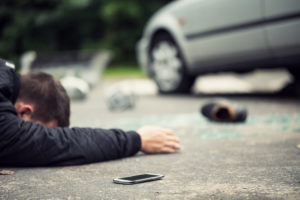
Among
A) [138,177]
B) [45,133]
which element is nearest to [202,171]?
[138,177]

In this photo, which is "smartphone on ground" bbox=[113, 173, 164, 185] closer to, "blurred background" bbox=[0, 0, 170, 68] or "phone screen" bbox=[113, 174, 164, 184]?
"phone screen" bbox=[113, 174, 164, 184]

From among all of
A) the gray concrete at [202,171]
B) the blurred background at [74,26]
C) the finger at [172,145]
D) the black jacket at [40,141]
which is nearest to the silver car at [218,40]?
the gray concrete at [202,171]

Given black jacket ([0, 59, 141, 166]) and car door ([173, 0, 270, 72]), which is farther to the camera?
car door ([173, 0, 270, 72])

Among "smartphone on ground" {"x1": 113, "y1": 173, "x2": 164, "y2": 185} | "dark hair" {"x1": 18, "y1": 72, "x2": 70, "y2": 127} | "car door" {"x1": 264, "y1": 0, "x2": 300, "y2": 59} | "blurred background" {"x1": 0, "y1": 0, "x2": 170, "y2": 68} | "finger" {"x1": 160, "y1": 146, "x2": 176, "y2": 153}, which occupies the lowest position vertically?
"smartphone on ground" {"x1": 113, "y1": 173, "x2": 164, "y2": 185}

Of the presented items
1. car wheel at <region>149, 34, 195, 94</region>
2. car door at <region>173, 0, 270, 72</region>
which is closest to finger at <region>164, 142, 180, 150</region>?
car door at <region>173, 0, 270, 72</region>

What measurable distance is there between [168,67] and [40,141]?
15.6ft

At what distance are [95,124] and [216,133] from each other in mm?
1213

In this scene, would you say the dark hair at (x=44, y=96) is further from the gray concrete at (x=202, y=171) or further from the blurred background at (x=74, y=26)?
the blurred background at (x=74, y=26)

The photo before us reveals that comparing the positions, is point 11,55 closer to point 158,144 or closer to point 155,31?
point 155,31

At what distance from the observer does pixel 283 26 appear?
5.38 metres

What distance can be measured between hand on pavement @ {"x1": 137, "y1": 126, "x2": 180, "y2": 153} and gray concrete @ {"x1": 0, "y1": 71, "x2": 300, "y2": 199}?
45mm

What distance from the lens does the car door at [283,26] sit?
5.26m

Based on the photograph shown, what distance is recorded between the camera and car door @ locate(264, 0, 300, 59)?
17.3 feet

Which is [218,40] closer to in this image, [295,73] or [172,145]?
[295,73]
